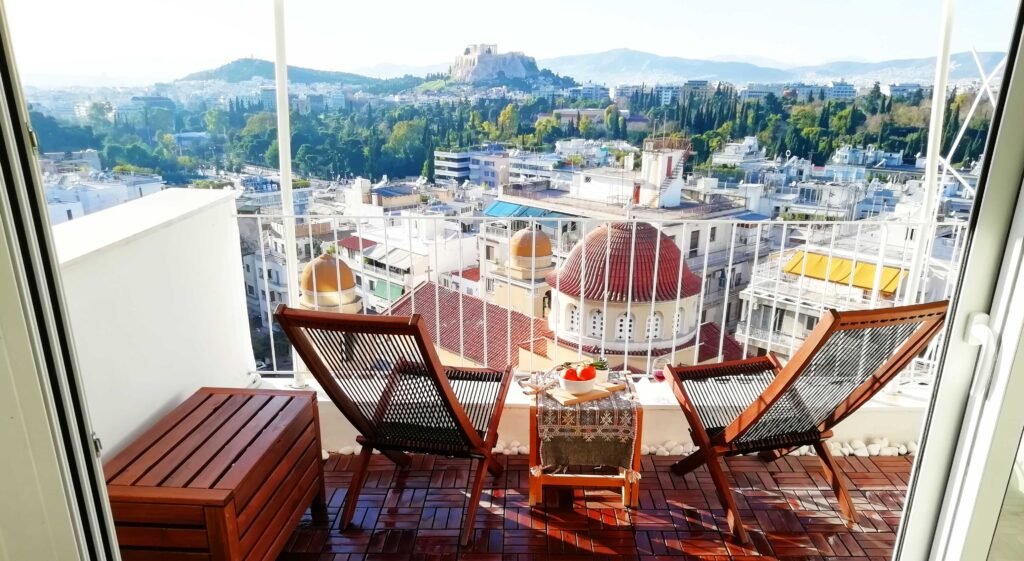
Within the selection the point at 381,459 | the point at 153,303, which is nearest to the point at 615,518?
the point at 381,459

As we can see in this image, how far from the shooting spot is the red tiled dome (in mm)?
4715

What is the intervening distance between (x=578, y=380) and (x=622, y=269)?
271cm

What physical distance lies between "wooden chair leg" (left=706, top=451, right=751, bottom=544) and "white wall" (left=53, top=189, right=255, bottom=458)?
7.55ft

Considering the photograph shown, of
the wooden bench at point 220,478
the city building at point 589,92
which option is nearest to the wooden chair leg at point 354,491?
the wooden bench at point 220,478

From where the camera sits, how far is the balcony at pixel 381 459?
2.28 m

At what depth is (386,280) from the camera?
3.52 m

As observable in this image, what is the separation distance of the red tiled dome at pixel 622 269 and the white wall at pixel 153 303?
2320 millimetres

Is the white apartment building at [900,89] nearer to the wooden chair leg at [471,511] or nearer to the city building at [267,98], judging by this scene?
the wooden chair leg at [471,511]

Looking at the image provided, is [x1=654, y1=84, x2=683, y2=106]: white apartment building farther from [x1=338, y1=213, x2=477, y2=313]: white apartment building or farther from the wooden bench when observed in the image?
the wooden bench

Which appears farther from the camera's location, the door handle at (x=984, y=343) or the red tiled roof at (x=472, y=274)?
the red tiled roof at (x=472, y=274)

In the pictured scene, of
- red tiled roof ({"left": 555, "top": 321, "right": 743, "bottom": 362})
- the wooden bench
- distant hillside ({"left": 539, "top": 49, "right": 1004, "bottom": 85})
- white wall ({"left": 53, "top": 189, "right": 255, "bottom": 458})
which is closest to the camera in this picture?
the wooden bench

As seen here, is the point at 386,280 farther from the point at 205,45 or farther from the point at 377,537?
the point at 205,45

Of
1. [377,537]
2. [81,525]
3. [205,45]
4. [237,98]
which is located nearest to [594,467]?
[377,537]

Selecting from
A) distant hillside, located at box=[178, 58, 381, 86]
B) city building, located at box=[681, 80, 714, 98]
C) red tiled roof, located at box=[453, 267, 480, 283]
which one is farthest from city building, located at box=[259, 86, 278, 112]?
city building, located at box=[681, 80, 714, 98]
